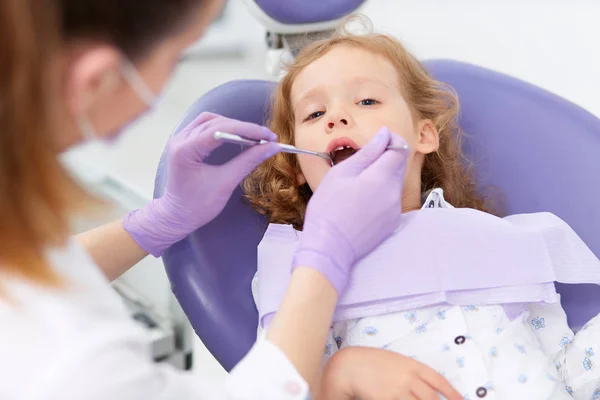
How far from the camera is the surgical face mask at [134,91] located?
642 millimetres

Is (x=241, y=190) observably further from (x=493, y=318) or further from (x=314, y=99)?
(x=493, y=318)

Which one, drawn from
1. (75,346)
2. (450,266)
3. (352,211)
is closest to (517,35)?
(450,266)

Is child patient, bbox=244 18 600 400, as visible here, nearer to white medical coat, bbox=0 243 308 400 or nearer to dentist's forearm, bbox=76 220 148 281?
dentist's forearm, bbox=76 220 148 281

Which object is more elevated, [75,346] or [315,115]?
[75,346]

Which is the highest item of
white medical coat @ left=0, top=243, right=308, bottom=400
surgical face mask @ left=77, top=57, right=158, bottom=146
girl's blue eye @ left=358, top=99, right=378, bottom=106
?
surgical face mask @ left=77, top=57, right=158, bottom=146

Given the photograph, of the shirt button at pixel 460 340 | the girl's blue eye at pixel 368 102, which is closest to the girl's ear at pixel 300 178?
the girl's blue eye at pixel 368 102

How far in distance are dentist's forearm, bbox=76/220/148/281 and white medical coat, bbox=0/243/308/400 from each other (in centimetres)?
37

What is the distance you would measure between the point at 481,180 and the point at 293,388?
78cm

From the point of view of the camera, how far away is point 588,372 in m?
1.05

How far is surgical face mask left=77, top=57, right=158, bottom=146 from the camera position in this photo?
0.64 m

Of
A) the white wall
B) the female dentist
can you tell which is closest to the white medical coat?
the female dentist

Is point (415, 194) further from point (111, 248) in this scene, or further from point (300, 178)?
point (111, 248)

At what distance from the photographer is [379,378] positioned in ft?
3.10

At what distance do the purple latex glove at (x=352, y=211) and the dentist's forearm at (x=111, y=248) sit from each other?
13.6 inches
